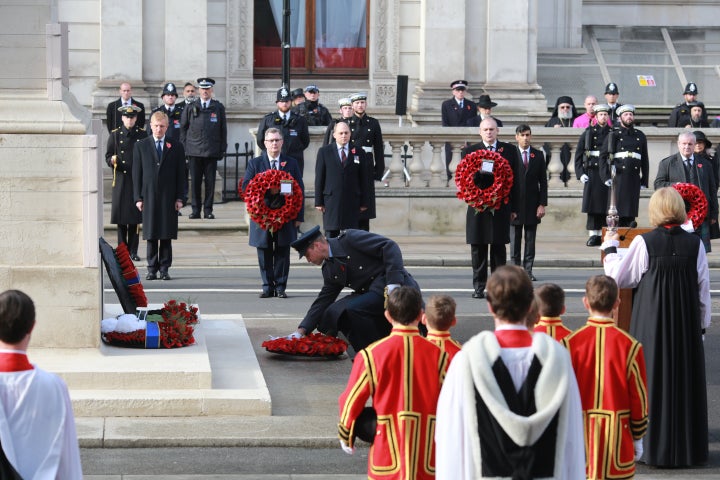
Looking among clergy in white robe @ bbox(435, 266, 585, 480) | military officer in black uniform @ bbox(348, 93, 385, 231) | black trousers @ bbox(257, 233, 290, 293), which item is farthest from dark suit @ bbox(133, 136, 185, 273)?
clergy in white robe @ bbox(435, 266, 585, 480)

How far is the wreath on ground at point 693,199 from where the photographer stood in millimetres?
14062

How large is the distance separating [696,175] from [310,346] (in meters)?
7.61

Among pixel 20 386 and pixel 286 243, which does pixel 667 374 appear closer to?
pixel 20 386

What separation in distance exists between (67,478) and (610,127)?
52.5ft

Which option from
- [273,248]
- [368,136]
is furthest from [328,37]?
[273,248]

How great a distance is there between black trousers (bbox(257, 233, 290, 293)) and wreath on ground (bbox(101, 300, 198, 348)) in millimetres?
4790

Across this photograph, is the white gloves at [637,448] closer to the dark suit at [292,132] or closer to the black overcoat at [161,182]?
the black overcoat at [161,182]

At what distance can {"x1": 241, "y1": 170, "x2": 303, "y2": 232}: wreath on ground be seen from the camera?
16.8 metres

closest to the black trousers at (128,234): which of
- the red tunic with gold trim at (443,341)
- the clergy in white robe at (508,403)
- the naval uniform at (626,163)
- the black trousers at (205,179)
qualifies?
the black trousers at (205,179)

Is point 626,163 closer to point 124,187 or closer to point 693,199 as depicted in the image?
point 124,187

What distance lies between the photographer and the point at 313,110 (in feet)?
82.9

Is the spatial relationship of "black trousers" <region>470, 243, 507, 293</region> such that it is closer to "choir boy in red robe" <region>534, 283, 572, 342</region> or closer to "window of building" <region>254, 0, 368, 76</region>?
"choir boy in red robe" <region>534, 283, 572, 342</region>

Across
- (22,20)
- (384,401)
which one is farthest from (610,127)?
(384,401)

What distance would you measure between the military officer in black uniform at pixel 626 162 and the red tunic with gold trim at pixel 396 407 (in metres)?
14.3
